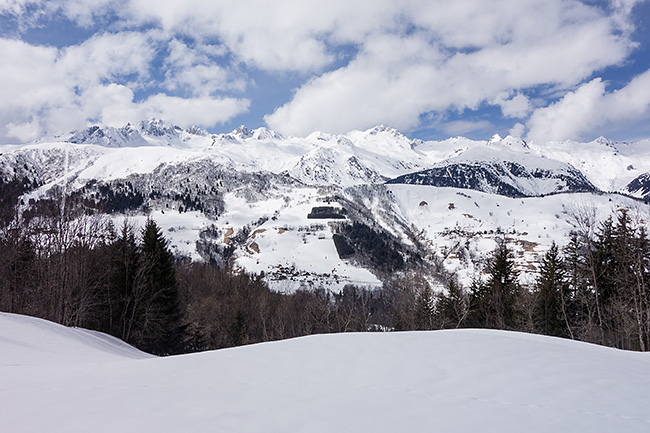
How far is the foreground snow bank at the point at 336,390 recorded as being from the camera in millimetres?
5027

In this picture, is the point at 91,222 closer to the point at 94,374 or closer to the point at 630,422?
the point at 94,374

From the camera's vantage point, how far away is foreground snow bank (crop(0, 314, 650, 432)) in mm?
5027

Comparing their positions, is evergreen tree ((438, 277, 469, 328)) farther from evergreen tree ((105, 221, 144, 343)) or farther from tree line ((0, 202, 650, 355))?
evergreen tree ((105, 221, 144, 343))

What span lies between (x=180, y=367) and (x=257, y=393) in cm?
288

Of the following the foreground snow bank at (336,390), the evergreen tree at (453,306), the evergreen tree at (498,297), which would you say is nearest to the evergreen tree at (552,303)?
the evergreen tree at (498,297)

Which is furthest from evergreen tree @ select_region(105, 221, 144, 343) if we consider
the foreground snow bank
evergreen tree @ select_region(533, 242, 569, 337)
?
evergreen tree @ select_region(533, 242, 569, 337)

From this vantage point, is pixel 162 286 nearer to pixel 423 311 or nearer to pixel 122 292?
pixel 122 292

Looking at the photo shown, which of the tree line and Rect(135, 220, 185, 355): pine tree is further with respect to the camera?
Rect(135, 220, 185, 355): pine tree

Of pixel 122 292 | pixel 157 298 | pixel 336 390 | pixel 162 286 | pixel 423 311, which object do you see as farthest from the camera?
pixel 423 311

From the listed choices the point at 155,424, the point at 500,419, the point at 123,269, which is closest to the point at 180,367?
the point at 155,424

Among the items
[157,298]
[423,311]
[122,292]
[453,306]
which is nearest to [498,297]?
[453,306]

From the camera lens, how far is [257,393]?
6.19 m

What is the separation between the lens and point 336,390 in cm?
650

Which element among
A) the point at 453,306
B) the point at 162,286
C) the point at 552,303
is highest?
the point at 162,286
